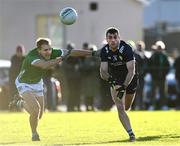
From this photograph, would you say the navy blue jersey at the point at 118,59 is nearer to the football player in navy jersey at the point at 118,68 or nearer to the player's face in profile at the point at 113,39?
the football player in navy jersey at the point at 118,68

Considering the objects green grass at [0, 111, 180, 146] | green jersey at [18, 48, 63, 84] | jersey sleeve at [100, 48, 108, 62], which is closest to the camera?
green grass at [0, 111, 180, 146]

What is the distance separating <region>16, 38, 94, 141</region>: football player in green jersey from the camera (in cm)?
1482

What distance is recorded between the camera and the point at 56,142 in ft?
46.8

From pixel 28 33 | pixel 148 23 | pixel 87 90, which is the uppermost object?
pixel 148 23

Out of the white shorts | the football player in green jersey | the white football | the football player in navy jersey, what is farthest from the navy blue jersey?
the white shorts

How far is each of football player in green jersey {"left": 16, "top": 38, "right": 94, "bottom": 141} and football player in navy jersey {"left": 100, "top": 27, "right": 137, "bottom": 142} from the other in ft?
1.92

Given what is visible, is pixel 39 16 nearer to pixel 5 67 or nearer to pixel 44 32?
pixel 44 32

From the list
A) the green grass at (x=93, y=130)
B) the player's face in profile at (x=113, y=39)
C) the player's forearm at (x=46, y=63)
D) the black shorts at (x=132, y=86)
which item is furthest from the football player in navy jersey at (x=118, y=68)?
the player's forearm at (x=46, y=63)

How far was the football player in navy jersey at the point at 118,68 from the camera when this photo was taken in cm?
1430

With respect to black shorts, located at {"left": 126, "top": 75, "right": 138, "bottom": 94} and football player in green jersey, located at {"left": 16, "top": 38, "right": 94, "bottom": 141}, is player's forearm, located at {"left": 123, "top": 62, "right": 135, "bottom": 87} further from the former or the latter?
football player in green jersey, located at {"left": 16, "top": 38, "right": 94, "bottom": 141}

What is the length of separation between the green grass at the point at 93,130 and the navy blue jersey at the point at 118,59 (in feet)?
3.72

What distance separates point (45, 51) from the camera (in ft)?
48.7

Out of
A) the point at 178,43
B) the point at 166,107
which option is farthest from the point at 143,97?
the point at 178,43

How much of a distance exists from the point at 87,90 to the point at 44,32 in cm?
Answer: 1123
